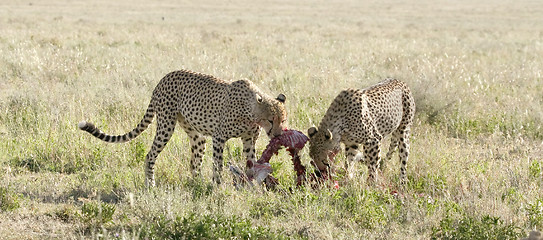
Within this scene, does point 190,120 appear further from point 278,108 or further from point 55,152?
point 55,152

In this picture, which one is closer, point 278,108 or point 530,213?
point 530,213

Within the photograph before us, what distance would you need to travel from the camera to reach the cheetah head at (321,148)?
4.88 m

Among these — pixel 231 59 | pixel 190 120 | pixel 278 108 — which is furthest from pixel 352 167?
pixel 231 59

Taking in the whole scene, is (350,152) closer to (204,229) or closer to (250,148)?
(250,148)

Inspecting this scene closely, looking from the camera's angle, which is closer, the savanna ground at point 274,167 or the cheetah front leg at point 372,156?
the savanna ground at point 274,167

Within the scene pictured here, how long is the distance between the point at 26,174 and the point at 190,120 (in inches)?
63.5

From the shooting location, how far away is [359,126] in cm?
505

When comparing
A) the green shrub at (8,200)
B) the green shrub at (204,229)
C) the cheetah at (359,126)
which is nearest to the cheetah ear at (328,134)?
the cheetah at (359,126)

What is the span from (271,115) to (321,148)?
A: 465 mm

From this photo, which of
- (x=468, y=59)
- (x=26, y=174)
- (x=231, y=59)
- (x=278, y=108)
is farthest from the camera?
(x=468, y=59)

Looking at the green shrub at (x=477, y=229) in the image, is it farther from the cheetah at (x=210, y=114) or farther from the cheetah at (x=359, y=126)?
the cheetah at (x=210, y=114)

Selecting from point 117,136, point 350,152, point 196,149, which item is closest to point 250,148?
point 196,149

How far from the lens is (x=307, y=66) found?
37.6 feet

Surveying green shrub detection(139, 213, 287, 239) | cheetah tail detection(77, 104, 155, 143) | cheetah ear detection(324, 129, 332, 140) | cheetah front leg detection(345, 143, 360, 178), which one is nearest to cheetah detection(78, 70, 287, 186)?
cheetah tail detection(77, 104, 155, 143)
